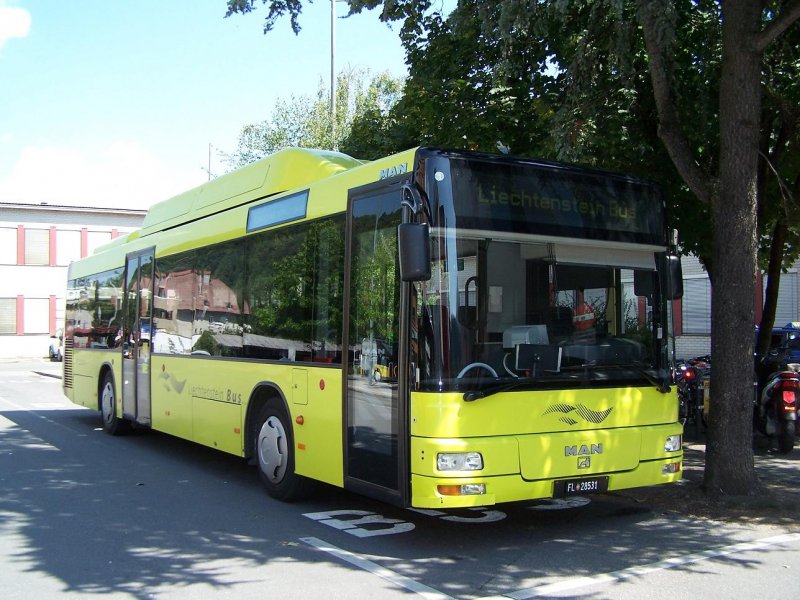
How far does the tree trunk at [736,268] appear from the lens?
797 centimetres

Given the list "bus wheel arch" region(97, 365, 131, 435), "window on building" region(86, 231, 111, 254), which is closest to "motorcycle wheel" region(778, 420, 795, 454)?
"bus wheel arch" region(97, 365, 131, 435)

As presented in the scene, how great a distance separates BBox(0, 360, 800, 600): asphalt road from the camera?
5.52 m

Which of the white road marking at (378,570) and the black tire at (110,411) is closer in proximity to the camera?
the white road marking at (378,570)

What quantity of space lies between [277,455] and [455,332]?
3.04 m

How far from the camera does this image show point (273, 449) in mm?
8320

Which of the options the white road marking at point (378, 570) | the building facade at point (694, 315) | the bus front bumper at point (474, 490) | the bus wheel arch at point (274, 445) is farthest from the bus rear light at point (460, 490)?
the building facade at point (694, 315)

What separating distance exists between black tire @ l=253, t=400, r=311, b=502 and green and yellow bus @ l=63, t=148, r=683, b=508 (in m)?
0.03

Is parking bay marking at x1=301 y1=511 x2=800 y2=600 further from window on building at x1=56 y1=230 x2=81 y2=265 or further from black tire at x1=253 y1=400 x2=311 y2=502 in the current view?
window on building at x1=56 y1=230 x2=81 y2=265

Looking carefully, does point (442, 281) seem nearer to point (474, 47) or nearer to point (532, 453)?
point (532, 453)

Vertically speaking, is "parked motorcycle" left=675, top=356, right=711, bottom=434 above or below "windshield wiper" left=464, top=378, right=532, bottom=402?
below

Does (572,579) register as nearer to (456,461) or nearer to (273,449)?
(456,461)

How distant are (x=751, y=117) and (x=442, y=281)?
13.3ft

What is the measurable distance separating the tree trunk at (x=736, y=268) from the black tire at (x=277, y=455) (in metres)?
4.11

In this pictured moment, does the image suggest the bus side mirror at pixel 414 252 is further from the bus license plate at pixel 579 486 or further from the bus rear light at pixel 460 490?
the bus license plate at pixel 579 486
